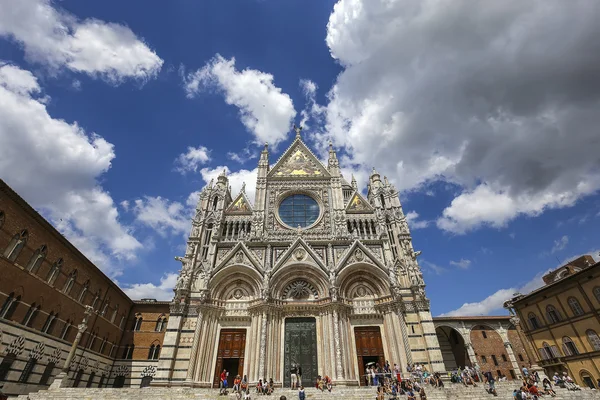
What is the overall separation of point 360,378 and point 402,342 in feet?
12.7

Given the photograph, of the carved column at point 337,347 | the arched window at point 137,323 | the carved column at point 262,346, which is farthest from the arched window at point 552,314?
the arched window at point 137,323

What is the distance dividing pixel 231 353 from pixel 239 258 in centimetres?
701

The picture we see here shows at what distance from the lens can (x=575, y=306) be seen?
81.9 feet

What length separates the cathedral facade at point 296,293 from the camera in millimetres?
21031

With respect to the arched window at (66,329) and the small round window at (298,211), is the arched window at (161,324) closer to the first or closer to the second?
the arched window at (66,329)

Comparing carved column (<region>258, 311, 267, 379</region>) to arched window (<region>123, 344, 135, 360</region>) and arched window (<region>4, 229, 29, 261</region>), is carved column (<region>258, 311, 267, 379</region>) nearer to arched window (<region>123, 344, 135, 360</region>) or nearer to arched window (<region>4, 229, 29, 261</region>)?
arched window (<region>4, 229, 29, 261</region>)

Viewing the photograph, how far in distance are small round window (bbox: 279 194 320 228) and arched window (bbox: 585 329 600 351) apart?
76.1 ft

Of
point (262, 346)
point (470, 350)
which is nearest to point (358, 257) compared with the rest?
point (262, 346)

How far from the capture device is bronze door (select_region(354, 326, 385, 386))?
71.0ft

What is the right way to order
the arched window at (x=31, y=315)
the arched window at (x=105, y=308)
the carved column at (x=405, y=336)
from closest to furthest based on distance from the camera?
1. the arched window at (x=31, y=315)
2. the carved column at (x=405, y=336)
3. the arched window at (x=105, y=308)

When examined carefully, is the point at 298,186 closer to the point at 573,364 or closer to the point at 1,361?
the point at 1,361

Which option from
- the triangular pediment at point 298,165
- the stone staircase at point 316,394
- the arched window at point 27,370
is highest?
the triangular pediment at point 298,165

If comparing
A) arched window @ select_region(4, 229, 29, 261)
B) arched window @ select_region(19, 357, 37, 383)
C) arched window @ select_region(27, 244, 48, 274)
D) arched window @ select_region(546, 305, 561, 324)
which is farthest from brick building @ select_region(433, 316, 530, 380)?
arched window @ select_region(4, 229, 29, 261)

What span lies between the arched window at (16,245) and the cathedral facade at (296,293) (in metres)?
9.69
